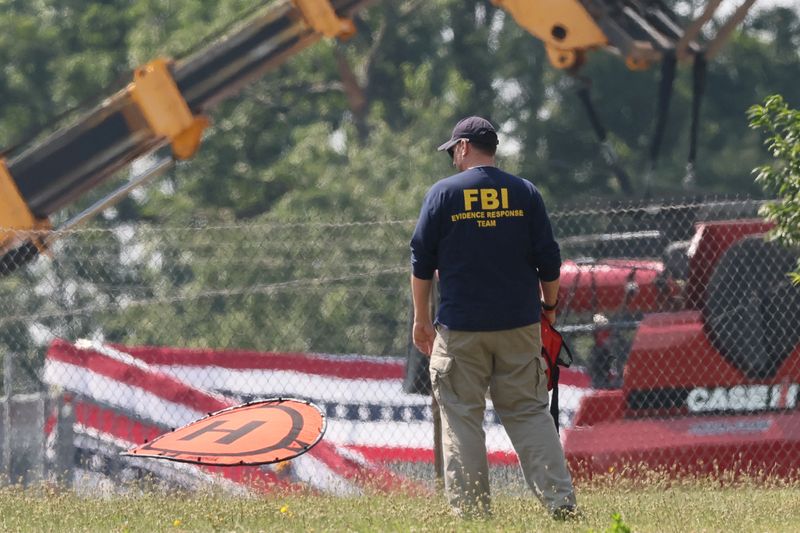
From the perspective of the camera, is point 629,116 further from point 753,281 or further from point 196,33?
point 753,281

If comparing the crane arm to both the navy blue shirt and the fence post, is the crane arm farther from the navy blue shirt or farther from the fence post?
the navy blue shirt

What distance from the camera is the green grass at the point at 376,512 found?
7074mm

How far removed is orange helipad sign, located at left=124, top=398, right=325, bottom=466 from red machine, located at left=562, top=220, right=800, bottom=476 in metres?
2.68

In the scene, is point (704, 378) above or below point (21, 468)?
below

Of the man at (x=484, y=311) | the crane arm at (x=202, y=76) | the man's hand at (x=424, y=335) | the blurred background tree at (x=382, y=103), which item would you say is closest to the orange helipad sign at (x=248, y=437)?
the man's hand at (x=424, y=335)

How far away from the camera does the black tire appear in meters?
10.8

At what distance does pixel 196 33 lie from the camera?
30016 mm

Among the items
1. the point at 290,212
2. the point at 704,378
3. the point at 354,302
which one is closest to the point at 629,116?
the point at 290,212

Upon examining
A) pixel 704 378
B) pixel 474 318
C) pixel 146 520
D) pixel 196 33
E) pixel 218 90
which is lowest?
pixel 704 378

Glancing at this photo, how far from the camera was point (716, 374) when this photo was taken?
10875mm

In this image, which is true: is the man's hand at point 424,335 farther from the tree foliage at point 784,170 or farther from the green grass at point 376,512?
the tree foliage at point 784,170

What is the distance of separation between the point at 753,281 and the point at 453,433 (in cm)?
406

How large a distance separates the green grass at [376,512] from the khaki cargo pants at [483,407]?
150mm

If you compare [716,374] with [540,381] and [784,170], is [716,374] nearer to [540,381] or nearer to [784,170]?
[784,170]
